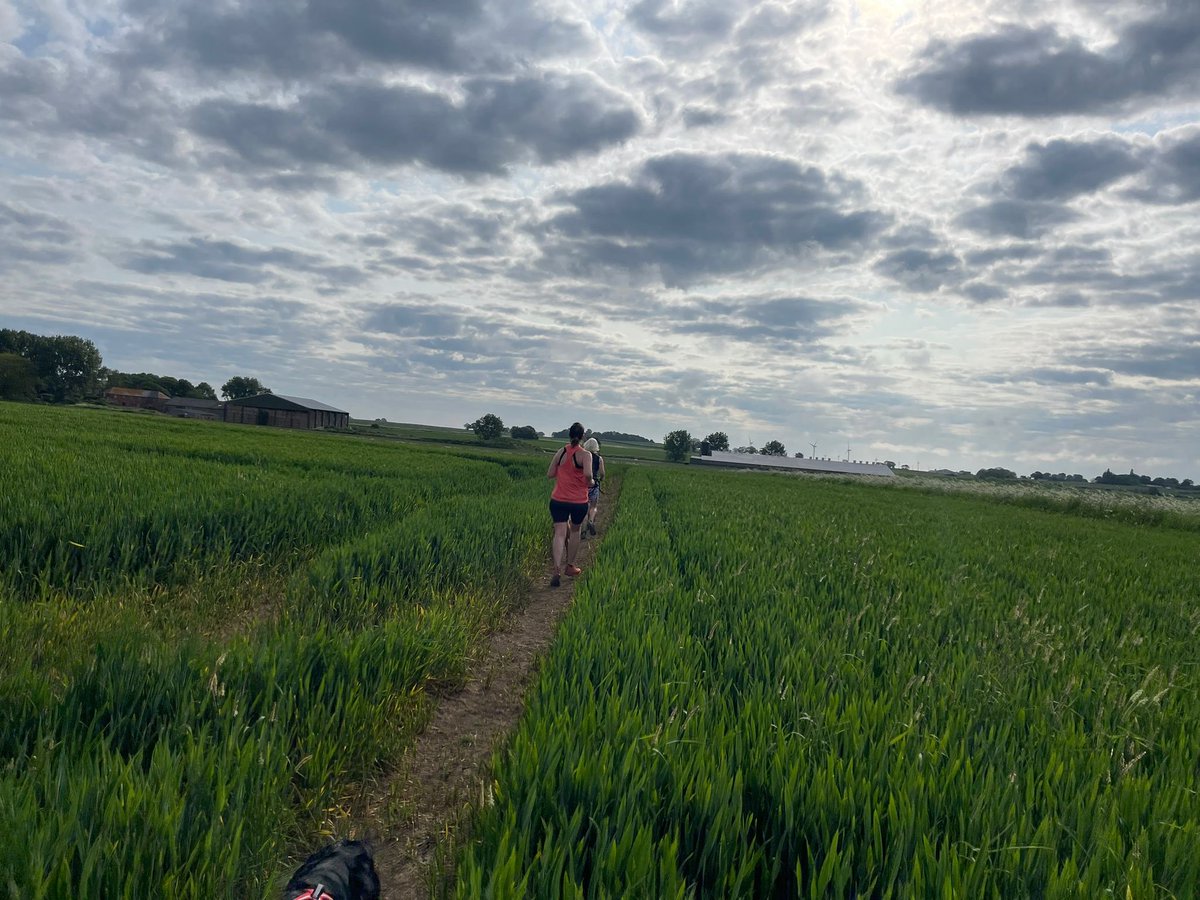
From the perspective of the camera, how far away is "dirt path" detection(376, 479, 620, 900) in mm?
3033

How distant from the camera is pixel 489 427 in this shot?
11494cm

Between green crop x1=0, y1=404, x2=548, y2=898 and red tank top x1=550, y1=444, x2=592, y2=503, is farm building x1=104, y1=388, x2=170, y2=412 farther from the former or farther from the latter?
red tank top x1=550, y1=444, x2=592, y2=503

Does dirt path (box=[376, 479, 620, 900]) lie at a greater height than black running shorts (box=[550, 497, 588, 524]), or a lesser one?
lesser

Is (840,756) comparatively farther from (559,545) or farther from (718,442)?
(718,442)

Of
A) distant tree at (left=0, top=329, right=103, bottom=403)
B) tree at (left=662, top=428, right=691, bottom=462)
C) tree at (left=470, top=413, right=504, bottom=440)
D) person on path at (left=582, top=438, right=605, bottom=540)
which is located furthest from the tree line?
person on path at (left=582, top=438, right=605, bottom=540)

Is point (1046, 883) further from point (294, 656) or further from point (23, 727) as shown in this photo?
point (23, 727)

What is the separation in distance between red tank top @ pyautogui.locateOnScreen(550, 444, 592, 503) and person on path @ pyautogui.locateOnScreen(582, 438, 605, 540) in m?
0.94

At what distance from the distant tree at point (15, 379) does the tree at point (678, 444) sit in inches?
3826

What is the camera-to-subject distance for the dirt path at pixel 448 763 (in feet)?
9.95

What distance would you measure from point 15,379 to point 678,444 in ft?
336

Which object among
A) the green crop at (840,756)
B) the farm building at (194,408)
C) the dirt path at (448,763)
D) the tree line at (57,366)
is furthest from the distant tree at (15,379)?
the green crop at (840,756)

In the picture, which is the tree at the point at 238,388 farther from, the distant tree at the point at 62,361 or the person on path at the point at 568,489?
the person on path at the point at 568,489

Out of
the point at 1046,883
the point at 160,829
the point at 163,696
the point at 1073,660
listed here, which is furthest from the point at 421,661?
the point at 1073,660

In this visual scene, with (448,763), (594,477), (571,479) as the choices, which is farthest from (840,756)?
(594,477)
